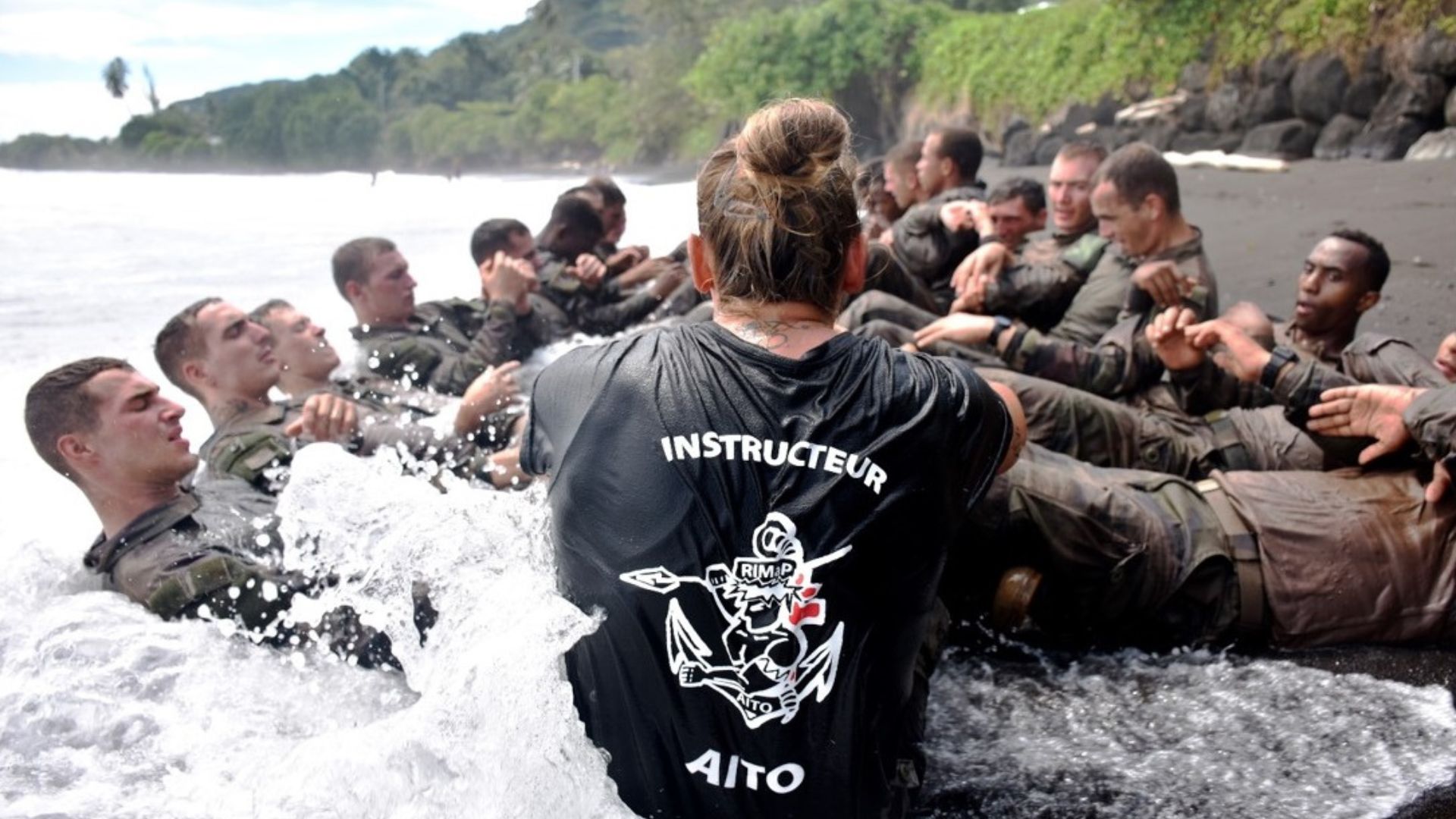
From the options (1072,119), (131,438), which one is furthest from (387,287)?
(1072,119)

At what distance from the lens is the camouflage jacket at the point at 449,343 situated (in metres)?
5.69

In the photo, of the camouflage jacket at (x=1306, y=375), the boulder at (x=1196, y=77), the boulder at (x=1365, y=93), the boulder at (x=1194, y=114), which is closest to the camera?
the camouflage jacket at (x=1306, y=375)

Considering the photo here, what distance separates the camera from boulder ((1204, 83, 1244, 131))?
52.9ft

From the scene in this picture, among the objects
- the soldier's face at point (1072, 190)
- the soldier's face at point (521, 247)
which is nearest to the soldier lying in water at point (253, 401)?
the soldier's face at point (521, 247)

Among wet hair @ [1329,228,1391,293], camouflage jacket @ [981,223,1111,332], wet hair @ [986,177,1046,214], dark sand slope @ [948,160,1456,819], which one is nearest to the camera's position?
dark sand slope @ [948,160,1456,819]

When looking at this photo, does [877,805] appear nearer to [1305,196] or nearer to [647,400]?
[647,400]

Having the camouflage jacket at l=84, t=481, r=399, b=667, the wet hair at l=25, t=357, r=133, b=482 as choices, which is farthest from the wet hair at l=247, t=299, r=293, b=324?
the camouflage jacket at l=84, t=481, r=399, b=667

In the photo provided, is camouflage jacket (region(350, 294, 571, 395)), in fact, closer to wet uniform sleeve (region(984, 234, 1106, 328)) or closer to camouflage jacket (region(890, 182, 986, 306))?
camouflage jacket (region(890, 182, 986, 306))

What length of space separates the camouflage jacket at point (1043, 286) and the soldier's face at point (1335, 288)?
115 cm

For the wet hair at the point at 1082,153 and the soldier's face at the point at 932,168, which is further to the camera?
the soldier's face at the point at 932,168

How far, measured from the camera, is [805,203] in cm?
204

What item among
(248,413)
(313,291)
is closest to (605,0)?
(313,291)

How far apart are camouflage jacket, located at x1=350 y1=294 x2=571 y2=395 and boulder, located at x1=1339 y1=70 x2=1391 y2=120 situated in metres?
11.5

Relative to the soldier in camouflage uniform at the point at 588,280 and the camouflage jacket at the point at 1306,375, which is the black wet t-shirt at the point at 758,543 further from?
the soldier in camouflage uniform at the point at 588,280
